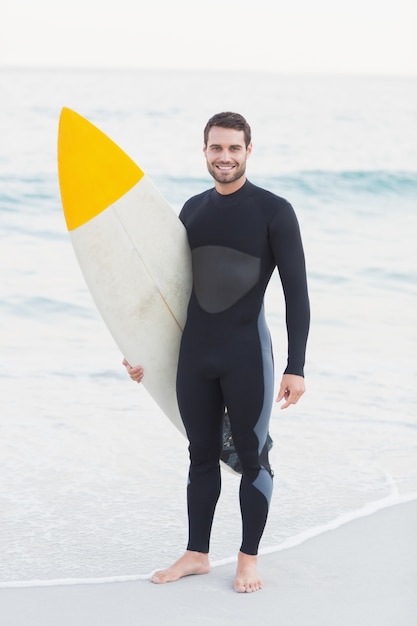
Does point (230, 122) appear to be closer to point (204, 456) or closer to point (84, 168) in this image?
point (84, 168)

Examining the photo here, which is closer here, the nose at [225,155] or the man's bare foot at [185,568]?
the nose at [225,155]

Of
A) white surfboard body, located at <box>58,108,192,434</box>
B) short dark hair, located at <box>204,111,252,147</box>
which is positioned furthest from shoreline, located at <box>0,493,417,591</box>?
short dark hair, located at <box>204,111,252,147</box>

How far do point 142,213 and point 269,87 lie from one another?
1172 inches

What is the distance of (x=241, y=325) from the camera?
8.44ft

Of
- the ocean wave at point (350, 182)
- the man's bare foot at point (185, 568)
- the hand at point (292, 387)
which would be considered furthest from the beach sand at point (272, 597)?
the ocean wave at point (350, 182)

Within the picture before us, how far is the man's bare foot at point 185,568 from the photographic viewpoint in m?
2.68

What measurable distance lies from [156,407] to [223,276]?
208 cm

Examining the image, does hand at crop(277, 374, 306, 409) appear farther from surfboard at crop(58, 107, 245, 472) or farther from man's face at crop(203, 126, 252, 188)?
man's face at crop(203, 126, 252, 188)

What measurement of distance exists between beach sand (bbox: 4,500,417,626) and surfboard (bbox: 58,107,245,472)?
37cm

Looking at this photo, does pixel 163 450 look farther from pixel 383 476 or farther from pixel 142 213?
pixel 142 213

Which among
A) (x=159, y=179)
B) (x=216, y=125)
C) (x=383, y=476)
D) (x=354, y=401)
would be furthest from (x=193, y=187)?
(x=216, y=125)

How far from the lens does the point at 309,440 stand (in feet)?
13.3

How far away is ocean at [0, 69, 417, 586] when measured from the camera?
309cm

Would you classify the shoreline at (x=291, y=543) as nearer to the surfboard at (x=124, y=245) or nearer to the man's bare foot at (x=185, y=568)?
the man's bare foot at (x=185, y=568)
